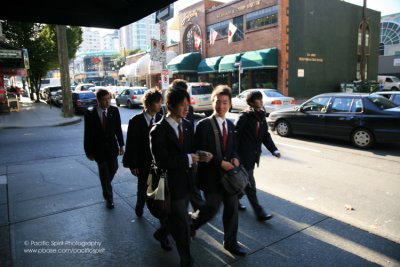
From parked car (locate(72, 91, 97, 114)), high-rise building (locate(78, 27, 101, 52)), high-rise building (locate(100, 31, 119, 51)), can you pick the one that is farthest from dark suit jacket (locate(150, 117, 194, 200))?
high-rise building (locate(78, 27, 101, 52))

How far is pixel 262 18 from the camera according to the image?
24.6 m


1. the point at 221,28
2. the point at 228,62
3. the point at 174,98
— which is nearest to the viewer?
the point at 174,98

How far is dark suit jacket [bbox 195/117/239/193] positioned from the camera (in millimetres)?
3033

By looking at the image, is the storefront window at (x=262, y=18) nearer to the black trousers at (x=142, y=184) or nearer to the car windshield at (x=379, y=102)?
the car windshield at (x=379, y=102)

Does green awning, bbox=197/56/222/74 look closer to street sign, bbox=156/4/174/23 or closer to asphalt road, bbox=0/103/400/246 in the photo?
asphalt road, bbox=0/103/400/246

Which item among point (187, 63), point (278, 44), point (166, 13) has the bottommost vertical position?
point (166, 13)

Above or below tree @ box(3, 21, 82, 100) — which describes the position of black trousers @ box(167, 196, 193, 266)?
below

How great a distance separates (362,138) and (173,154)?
7.19 metres

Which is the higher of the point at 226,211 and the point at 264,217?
the point at 226,211

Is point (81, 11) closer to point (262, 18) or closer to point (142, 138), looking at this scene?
point (142, 138)

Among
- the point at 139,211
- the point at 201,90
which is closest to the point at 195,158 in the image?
the point at 139,211

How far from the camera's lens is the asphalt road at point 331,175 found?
4391mm

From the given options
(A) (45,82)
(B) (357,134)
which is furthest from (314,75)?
(A) (45,82)

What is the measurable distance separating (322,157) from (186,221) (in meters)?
5.64
